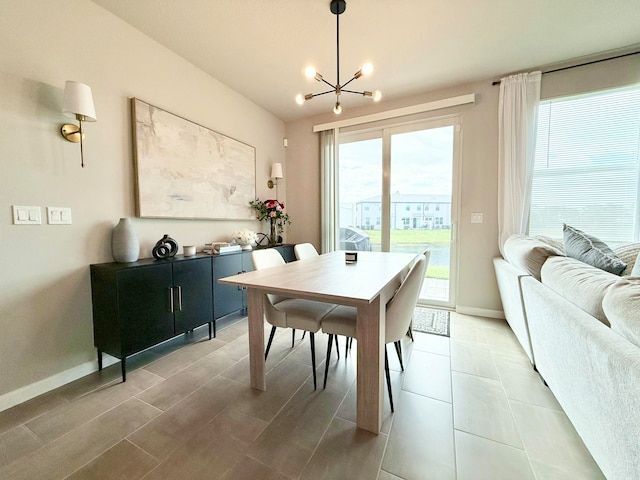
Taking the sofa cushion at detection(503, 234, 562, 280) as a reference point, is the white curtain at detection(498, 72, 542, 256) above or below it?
above

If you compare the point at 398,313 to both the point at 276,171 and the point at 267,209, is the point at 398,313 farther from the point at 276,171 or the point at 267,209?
the point at 276,171

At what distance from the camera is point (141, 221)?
2.18 m

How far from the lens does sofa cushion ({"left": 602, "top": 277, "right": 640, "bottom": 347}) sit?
2.75 ft

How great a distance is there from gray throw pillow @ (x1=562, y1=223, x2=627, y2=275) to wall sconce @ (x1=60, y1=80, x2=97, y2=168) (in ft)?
11.4

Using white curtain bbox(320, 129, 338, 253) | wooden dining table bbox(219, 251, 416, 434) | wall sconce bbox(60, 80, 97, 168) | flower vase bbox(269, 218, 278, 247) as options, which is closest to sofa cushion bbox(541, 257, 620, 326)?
wooden dining table bbox(219, 251, 416, 434)

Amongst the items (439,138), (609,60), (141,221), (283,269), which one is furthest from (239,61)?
Answer: (609,60)

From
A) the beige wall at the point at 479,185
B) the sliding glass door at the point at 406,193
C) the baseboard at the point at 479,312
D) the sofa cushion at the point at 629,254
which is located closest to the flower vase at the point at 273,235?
the sliding glass door at the point at 406,193

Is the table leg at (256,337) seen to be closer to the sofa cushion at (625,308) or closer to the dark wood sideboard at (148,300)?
the dark wood sideboard at (148,300)

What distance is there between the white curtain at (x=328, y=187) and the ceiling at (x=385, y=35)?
89cm

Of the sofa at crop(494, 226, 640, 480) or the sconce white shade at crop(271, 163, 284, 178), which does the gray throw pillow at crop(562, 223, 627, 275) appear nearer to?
the sofa at crop(494, 226, 640, 480)

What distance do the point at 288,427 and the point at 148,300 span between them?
1.35 m

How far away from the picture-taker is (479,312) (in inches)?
118

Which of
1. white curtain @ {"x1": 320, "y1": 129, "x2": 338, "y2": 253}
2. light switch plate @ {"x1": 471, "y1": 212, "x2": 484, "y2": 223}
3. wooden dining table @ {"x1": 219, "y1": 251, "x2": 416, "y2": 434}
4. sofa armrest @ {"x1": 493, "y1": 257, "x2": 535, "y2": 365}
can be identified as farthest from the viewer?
white curtain @ {"x1": 320, "y1": 129, "x2": 338, "y2": 253}

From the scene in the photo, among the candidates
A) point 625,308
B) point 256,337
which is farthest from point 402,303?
point 256,337
